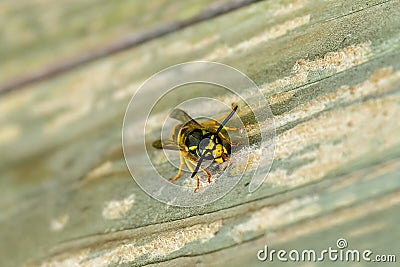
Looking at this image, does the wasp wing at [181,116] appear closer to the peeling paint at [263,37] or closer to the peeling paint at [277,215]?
the peeling paint at [263,37]

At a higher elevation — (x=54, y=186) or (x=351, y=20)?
(x=351, y=20)

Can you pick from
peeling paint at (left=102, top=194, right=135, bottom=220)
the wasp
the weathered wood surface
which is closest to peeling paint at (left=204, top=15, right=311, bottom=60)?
the weathered wood surface

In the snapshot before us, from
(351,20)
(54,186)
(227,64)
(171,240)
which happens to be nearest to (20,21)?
(54,186)

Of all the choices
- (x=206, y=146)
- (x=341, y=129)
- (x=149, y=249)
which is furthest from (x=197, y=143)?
(x=341, y=129)

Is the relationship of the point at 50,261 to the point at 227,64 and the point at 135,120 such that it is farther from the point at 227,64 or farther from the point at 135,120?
the point at 227,64

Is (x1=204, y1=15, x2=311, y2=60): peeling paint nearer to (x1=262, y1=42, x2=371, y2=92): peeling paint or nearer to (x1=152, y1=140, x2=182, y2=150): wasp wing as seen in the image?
(x1=262, y1=42, x2=371, y2=92): peeling paint

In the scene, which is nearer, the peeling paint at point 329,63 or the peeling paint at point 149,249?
the peeling paint at point 149,249

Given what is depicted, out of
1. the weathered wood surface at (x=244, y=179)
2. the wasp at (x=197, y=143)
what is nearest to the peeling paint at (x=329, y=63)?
the weathered wood surface at (x=244, y=179)
